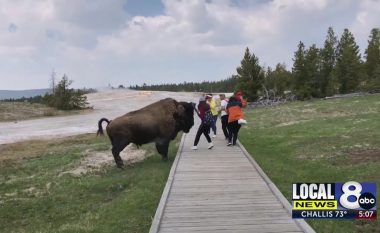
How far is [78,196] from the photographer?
1395 centimetres

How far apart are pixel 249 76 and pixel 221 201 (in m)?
50.7

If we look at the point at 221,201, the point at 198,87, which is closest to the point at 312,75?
the point at 221,201

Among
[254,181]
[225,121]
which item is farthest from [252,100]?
[254,181]

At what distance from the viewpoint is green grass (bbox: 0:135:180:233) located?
10.6m

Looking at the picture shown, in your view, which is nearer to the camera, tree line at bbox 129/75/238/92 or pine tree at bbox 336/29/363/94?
pine tree at bbox 336/29/363/94

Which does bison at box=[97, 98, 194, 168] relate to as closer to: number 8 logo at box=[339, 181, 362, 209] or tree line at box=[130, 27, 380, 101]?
number 8 logo at box=[339, 181, 362, 209]

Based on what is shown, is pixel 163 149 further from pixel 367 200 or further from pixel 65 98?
pixel 65 98

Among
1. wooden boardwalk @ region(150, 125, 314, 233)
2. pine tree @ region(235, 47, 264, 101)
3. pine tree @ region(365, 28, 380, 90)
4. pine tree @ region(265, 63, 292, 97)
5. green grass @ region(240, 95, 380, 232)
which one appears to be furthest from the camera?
pine tree @ region(265, 63, 292, 97)

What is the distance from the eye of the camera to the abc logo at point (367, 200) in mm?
8633

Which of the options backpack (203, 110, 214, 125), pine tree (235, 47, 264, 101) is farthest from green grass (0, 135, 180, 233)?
pine tree (235, 47, 264, 101)

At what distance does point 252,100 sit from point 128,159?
143 feet

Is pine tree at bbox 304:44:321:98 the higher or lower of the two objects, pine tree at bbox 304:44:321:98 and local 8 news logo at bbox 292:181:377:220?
the higher

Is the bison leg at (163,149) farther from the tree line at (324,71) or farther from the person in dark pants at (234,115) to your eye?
the tree line at (324,71)

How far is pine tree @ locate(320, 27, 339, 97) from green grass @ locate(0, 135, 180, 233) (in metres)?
45.1
